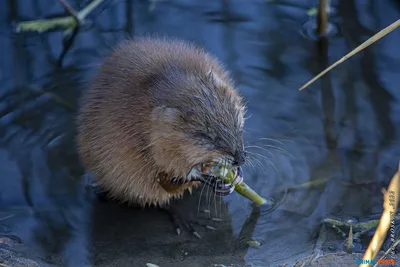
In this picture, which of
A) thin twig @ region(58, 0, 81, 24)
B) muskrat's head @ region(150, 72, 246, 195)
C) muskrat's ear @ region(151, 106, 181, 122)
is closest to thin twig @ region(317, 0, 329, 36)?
muskrat's head @ region(150, 72, 246, 195)

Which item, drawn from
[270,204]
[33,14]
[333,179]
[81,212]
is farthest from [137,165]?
[33,14]

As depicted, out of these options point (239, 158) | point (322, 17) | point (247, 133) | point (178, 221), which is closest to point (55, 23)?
point (247, 133)

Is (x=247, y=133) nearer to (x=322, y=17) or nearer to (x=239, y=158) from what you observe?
(x=239, y=158)

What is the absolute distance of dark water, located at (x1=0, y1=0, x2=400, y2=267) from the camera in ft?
11.5

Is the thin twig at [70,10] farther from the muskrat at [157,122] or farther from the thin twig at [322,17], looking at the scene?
the thin twig at [322,17]

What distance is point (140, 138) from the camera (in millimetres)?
3488

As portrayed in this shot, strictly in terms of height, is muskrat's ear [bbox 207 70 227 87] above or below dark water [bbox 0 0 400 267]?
above

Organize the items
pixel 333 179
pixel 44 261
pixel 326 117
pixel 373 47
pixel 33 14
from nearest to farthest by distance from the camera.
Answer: pixel 44 261 → pixel 333 179 → pixel 326 117 → pixel 373 47 → pixel 33 14

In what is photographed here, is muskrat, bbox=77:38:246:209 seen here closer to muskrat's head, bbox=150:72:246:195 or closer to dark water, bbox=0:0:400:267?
muskrat's head, bbox=150:72:246:195

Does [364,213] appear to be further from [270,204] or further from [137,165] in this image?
[137,165]

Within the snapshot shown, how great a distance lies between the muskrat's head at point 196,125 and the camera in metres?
3.26

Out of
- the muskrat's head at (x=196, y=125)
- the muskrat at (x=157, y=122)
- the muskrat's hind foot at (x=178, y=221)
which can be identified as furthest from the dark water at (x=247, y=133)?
the muskrat's head at (x=196, y=125)

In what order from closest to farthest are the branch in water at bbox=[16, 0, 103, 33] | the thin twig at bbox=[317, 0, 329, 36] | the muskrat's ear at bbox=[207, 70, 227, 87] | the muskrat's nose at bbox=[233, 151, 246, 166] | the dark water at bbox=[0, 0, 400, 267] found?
the muskrat's nose at bbox=[233, 151, 246, 166] < the muskrat's ear at bbox=[207, 70, 227, 87] < the dark water at bbox=[0, 0, 400, 267] < the thin twig at bbox=[317, 0, 329, 36] < the branch in water at bbox=[16, 0, 103, 33]

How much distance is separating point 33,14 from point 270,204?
2304 millimetres
